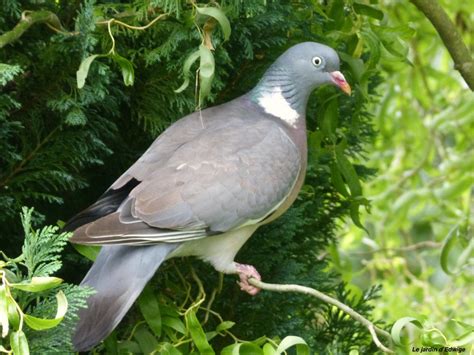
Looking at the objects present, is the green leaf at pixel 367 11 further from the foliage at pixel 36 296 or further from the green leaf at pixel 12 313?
the green leaf at pixel 12 313

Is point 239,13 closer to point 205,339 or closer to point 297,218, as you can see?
point 297,218

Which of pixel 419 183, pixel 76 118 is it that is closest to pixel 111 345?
pixel 76 118

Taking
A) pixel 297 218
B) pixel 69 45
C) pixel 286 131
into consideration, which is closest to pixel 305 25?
pixel 286 131

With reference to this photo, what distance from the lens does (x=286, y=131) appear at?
2.25m

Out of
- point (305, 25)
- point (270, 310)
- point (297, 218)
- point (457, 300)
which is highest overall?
point (305, 25)

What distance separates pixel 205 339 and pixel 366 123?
0.96 m

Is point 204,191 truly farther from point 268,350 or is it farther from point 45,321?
point 45,321

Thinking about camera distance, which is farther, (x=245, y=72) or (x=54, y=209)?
(x=245, y=72)

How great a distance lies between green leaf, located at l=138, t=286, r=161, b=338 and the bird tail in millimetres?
120

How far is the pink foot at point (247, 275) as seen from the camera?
2174 mm

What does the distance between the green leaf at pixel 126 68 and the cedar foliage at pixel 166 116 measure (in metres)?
0.07

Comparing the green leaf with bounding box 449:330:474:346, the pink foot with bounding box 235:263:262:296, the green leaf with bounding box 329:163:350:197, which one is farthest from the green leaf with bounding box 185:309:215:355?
the green leaf with bounding box 329:163:350:197

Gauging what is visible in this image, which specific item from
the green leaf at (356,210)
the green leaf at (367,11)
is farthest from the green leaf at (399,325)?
the green leaf at (367,11)

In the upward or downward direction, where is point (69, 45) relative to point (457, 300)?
upward
